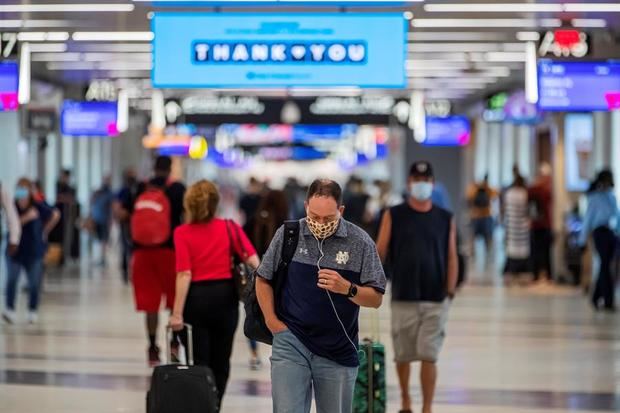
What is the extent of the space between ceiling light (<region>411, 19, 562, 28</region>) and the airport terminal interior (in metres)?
0.06

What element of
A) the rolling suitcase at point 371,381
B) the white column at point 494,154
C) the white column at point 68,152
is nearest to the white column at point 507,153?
the white column at point 494,154

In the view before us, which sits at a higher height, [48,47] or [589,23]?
[48,47]

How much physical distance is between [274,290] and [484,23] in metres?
10.2

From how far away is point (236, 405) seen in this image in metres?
9.91

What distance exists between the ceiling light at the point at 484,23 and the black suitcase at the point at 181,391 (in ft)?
30.0

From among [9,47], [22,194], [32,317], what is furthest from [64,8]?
[32,317]

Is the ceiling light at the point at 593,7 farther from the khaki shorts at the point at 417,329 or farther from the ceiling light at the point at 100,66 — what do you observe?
the ceiling light at the point at 100,66

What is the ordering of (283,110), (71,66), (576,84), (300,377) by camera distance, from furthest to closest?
1. (283,110)
2. (71,66)
3. (576,84)
4. (300,377)

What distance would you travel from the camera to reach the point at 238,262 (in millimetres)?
8773

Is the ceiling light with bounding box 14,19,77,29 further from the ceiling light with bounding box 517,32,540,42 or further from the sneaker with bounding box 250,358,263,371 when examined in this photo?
the sneaker with bounding box 250,358,263,371

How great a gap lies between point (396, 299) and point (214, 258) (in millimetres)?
1326

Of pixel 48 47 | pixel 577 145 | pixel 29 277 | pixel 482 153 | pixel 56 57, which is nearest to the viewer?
pixel 29 277

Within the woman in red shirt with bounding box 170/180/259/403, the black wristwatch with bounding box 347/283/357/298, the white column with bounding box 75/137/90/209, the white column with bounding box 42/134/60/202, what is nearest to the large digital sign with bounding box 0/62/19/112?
the woman in red shirt with bounding box 170/180/259/403

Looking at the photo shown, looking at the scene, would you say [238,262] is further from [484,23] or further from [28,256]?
[484,23]
